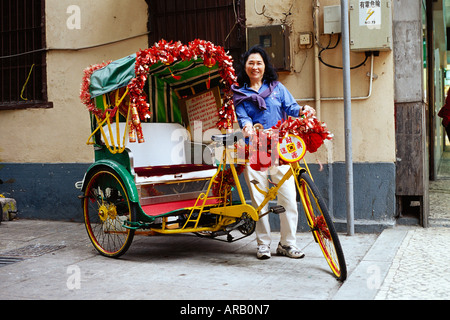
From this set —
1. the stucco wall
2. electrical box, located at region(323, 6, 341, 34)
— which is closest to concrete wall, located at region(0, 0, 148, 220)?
the stucco wall

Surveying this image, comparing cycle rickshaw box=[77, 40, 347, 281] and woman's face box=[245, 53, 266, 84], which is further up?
woman's face box=[245, 53, 266, 84]

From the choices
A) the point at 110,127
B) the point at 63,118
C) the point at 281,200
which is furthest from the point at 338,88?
the point at 63,118

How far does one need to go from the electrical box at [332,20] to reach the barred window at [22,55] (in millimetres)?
4120

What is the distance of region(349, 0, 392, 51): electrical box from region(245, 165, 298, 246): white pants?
1.90 meters

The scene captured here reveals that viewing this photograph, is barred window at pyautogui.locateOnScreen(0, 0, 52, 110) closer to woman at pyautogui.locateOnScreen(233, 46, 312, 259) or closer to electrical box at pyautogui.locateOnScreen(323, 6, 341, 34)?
woman at pyautogui.locateOnScreen(233, 46, 312, 259)

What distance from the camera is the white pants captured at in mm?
5297

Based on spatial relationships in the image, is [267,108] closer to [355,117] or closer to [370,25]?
[355,117]

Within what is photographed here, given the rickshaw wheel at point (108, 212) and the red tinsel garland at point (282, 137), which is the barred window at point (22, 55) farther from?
the red tinsel garland at point (282, 137)

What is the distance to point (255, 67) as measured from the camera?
17.2 ft

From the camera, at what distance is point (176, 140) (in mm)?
6543

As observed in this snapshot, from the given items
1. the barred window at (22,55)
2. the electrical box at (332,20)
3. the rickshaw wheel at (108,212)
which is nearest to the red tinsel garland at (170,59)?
the rickshaw wheel at (108,212)

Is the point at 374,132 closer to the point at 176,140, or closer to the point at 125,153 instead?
the point at 176,140

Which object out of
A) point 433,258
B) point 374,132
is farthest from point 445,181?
point 433,258

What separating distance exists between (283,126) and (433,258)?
1.92 m
